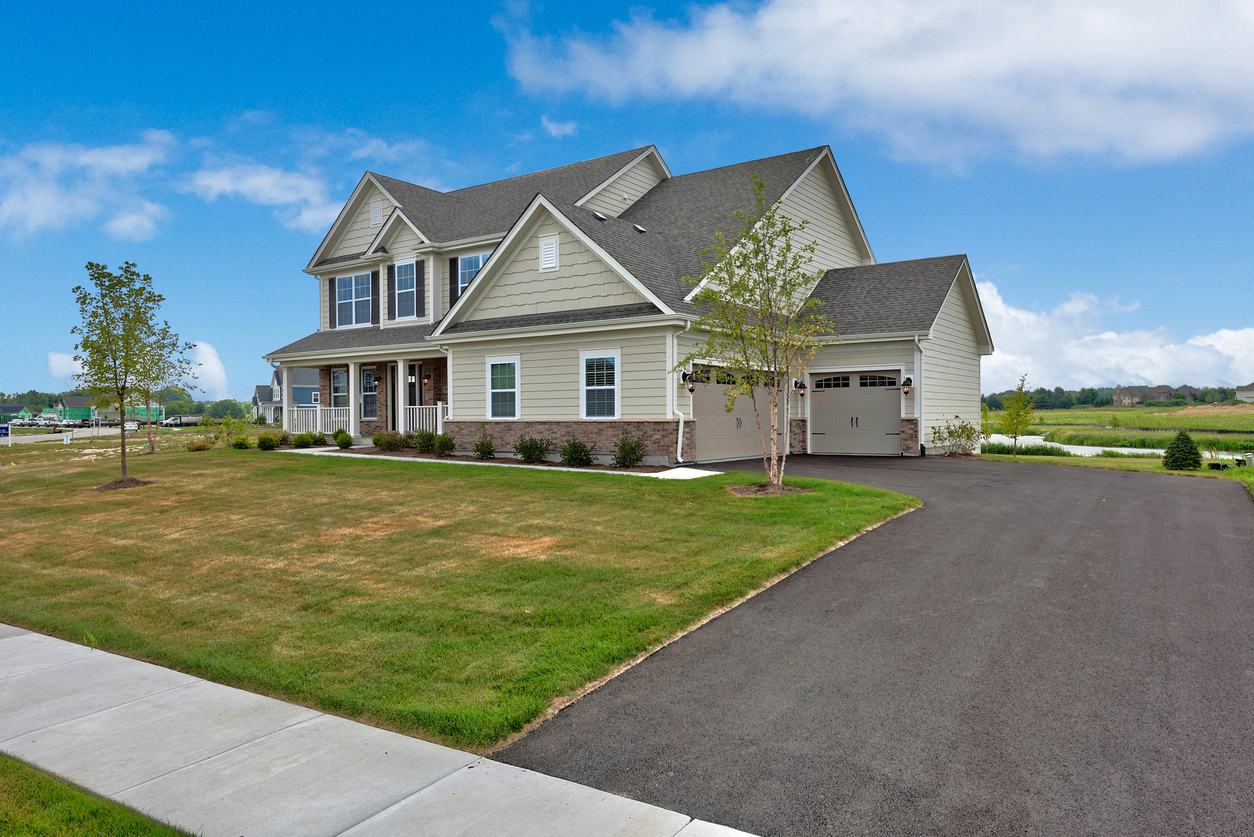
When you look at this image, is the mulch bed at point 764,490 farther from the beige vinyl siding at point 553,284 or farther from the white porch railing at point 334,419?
the white porch railing at point 334,419

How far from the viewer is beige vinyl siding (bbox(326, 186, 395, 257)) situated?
85.3 feet

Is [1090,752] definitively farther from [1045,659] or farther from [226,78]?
[226,78]

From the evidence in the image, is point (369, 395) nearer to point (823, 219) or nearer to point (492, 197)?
point (492, 197)

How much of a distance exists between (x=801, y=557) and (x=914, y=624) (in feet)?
6.64

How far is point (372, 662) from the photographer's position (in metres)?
5.04

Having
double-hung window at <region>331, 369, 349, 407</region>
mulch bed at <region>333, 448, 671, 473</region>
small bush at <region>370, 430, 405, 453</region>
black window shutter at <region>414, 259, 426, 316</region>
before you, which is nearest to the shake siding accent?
mulch bed at <region>333, 448, 671, 473</region>

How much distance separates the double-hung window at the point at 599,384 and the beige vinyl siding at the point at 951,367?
29.5ft

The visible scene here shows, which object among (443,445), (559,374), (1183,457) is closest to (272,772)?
(559,374)

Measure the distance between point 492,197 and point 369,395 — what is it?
28.7 feet

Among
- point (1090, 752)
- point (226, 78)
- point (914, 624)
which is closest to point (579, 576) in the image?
point (914, 624)

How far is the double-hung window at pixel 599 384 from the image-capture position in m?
17.1

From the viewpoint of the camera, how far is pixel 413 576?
7406 millimetres

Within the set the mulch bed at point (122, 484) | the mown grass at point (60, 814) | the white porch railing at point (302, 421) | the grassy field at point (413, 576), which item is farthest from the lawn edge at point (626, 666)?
the white porch railing at point (302, 421)

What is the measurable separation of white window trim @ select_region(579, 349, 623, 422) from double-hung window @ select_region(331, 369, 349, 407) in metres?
12.5
